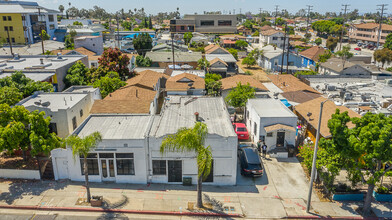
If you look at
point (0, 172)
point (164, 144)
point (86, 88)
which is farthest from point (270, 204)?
point (86, 88)

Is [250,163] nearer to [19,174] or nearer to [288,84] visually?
[19,174]

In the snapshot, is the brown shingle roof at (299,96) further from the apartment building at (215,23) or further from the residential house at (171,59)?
the apartment building at (215,23)

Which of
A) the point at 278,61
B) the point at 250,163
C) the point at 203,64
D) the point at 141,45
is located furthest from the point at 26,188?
the point at 141,45

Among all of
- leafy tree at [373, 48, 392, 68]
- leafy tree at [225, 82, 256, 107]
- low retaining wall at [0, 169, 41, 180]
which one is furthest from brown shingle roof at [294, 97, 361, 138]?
leafy tree at [373, 48, 392, 68]

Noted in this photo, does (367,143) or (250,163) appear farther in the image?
(250,163)

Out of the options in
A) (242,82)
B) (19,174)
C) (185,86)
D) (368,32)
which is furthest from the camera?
(368,32)

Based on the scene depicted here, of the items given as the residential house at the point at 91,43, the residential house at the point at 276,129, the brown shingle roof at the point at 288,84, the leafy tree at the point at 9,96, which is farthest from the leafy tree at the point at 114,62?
the residential house at the point at 91,43
